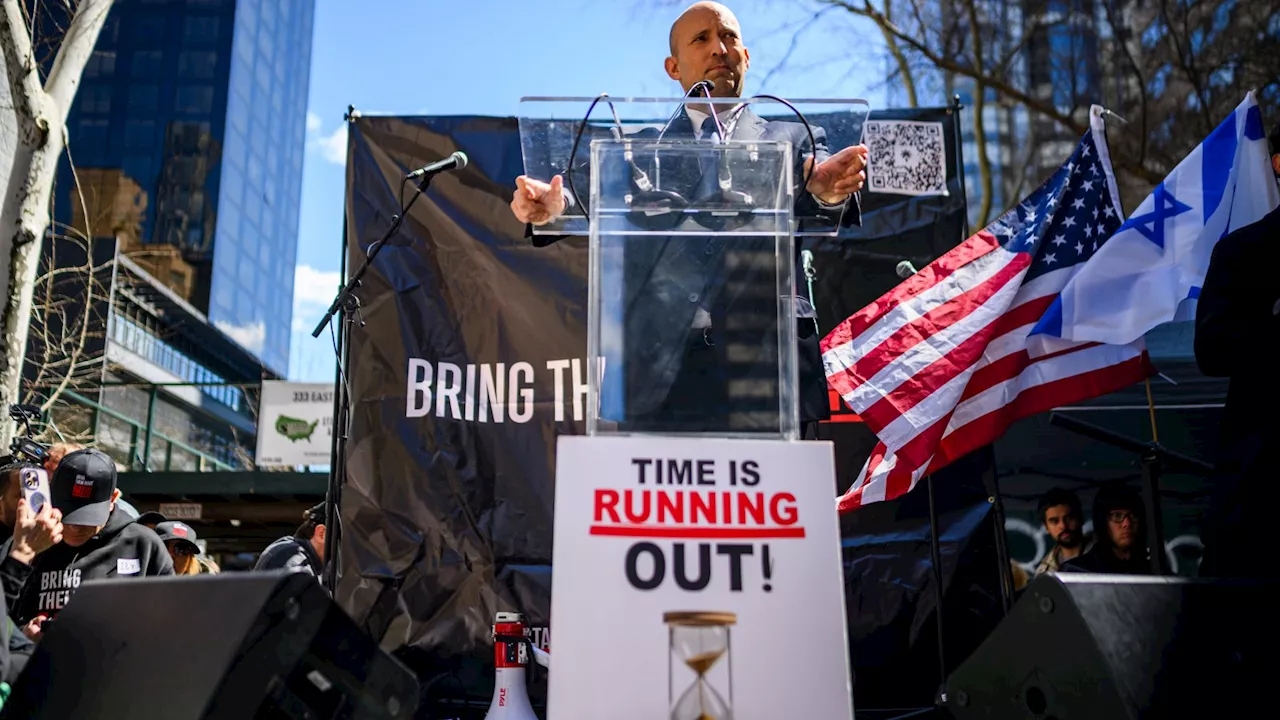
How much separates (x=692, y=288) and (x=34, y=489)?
9.49ft

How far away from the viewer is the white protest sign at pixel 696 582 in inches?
71.5

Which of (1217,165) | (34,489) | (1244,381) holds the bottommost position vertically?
(34,489)

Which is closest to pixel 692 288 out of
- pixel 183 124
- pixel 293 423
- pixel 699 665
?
pixel 699 665

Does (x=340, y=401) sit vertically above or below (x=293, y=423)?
below

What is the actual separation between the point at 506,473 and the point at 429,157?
1510 millimetres

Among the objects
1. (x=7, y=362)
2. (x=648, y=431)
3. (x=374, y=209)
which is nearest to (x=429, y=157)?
(x=374, y=209)

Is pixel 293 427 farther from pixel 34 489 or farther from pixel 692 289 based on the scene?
pixel 692 289

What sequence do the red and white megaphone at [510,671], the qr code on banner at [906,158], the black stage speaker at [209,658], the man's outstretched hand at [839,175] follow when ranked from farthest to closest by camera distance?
Answer: the qr code on banner at [906,158], the red and white megaphone at [510,671], the man's outstretched hand at [839,175], the black stage speaker at [209,658]

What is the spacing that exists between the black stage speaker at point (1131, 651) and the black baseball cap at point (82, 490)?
357cm

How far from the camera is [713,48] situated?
2.98m

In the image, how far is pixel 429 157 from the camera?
4684mm

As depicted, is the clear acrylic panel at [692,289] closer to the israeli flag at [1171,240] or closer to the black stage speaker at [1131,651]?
the black stage speaker at [1131,651]

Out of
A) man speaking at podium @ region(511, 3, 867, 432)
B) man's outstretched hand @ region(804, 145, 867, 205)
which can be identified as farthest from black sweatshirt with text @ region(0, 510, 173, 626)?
man's outstretched hand @ region(804, 145, 867, 205)

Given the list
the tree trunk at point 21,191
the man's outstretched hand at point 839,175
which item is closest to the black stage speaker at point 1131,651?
the man's outstretched hand at point 839,175
